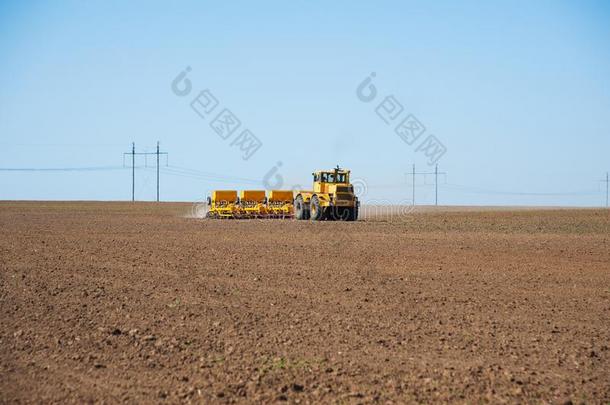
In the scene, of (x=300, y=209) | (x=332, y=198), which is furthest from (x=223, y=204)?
(x=332, y=198)

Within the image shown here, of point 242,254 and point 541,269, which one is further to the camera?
point 242,254

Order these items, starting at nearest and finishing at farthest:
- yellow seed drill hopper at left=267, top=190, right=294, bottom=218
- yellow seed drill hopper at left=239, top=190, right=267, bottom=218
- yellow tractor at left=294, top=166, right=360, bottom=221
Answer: yellow tractor at left=294, top=166, right=360, bottom=221
yellow seed drill hopper at left=239, top=190, right=267, bottom=218
yellow seed drill hopper at left=267, top=190, right=294, bottom=218

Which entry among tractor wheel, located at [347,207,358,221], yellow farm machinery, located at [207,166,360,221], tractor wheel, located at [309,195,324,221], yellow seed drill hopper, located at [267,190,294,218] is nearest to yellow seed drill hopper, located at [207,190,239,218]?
yellow farm machinery, located at [207,166,360,221]

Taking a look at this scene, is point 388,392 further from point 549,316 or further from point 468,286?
point 468,286

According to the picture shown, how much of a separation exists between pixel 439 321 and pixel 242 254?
881cm

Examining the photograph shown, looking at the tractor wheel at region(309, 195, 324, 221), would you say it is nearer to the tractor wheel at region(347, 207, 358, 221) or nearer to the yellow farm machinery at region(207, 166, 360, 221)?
the yellow farm machinery at region(207, 166, 360, 221)

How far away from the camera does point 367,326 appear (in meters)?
9.60

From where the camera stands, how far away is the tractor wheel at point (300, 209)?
34938 millimetres

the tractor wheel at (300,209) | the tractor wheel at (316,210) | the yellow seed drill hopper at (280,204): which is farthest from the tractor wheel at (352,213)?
the yellow seed drill hopper at (280,204)

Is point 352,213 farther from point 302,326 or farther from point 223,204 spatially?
point 302,326

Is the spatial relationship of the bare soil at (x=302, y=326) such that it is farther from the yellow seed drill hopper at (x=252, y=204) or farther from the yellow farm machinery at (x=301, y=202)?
the yellow seed drill hopper at (x=252, y=204)

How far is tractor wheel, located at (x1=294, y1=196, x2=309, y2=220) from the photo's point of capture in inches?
1375

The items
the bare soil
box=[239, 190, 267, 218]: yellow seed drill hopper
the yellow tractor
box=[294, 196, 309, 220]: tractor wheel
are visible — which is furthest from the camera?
box=[239, 190, 267, 218]: yellow seed drill hopper

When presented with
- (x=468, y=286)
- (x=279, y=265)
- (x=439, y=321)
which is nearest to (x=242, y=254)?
(x=279, y=265)
